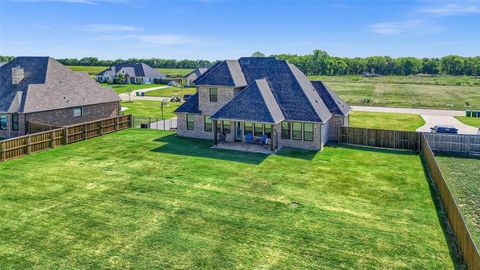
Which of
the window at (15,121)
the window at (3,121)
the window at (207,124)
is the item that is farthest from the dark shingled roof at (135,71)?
the window at (207,124)

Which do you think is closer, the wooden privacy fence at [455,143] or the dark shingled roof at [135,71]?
the wooden privacy fence at [455,143]

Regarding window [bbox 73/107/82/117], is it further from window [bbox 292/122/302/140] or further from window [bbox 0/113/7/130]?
window [bbox 292/122/302/140]

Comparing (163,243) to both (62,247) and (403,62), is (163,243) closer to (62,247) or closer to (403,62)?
(62,247)

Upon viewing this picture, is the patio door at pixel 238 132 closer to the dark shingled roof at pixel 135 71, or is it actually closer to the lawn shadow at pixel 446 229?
the lawn shadow at pixel 446 229

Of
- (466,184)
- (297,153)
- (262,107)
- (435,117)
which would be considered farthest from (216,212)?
(435,117)

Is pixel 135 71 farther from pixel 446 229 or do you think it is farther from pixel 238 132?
pixel 446 229

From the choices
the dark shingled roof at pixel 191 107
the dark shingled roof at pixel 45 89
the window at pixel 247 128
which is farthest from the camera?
the dark shingled roof at pixel 191 107
